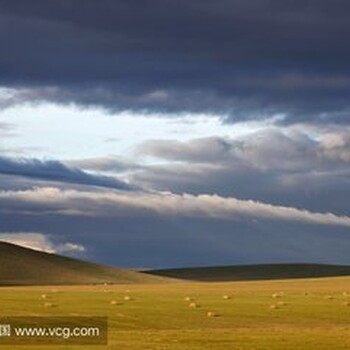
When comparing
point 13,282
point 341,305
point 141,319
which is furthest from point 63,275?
point 141,319

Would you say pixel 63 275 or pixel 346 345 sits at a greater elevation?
pixel 63 275

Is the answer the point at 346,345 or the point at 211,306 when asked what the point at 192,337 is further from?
the point at 211,306

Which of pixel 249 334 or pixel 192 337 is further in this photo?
pixel 249 334

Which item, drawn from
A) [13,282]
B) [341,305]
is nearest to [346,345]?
[341,305]

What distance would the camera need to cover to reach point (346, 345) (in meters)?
44.9

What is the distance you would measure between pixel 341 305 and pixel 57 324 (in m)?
33.7

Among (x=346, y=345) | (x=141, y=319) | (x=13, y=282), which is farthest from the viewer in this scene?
(x=13, y=282)

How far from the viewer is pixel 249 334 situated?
50.5 metres

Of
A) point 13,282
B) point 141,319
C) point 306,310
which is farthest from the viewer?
point 13,282

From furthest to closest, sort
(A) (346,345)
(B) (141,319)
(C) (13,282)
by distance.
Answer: (C) (13,282) → (B) (141,319) → (A) (346,345)

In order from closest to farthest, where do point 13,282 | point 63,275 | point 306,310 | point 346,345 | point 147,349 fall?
point 147,349, point 346,345, point 306,310, point 13,282, point 63,275

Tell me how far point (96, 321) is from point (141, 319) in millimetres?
4294

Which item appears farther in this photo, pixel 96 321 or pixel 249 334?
pixel 96 321

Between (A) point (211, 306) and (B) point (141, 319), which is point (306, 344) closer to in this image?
(B) point (141, 319)
